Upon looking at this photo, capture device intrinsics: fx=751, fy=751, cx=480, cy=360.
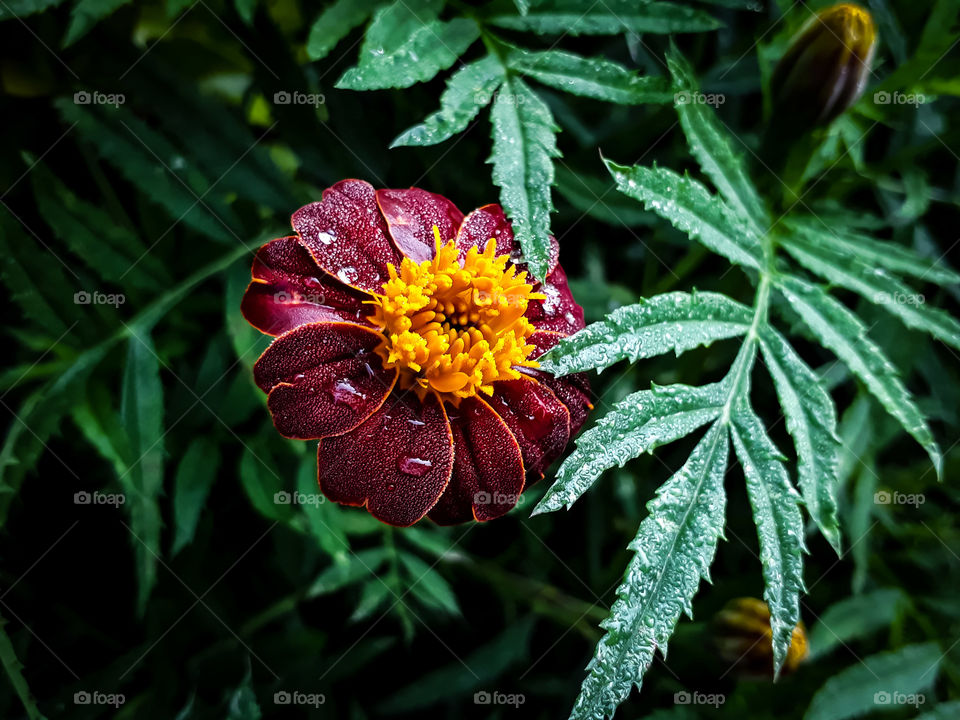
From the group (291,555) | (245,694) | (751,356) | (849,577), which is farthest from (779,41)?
(245,694)

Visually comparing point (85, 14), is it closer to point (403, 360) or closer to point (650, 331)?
point (403, 360)

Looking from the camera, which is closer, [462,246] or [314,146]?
[462,246]

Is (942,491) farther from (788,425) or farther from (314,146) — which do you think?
(314,146)

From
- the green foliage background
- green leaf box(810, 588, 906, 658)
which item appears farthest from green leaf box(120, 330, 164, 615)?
green leaf box(810, 588, 906, 658)
